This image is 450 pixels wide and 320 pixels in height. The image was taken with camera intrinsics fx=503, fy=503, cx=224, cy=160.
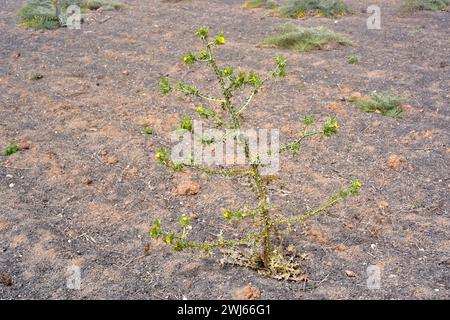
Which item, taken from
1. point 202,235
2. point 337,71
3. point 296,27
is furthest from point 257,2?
point 202,235

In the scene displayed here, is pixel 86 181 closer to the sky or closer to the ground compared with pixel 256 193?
closer to the ground

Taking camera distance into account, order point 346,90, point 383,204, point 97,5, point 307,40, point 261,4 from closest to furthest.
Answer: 1. point 383,204
2. point 346,90
3. point 307,40
4. point 97,5
5. point 261,4

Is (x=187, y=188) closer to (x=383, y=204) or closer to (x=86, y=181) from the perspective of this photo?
(x=86, y=181)

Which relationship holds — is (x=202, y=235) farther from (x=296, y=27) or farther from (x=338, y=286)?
(x=296, y=27)

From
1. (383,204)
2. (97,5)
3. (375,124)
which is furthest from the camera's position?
(97,5)

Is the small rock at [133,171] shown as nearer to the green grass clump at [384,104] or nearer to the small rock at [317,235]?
the small rock at [317,235]

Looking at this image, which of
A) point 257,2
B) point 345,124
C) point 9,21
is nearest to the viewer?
point 345,124

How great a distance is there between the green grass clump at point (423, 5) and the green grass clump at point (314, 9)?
891mm

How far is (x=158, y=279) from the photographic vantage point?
107 inches

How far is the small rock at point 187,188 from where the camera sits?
3.51m

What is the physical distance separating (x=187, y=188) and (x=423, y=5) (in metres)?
6.24

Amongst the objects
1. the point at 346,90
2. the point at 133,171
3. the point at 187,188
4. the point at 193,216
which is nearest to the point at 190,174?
the point at 187,188

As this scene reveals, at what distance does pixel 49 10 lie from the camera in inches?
310

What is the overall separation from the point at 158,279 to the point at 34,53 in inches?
184
